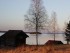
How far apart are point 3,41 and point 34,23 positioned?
8.28 meters

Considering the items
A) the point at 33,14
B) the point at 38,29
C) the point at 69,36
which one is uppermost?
the point at 33,14

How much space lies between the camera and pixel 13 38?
51.5m

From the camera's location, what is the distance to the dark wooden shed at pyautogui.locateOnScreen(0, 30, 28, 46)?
51.3 m

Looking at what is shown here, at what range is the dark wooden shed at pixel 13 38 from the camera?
5131cm

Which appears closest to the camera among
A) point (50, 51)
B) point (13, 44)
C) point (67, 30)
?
point (50, 51)

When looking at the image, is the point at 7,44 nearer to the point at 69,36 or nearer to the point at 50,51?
the point at 69,36

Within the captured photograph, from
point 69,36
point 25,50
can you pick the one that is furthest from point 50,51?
point 69,36

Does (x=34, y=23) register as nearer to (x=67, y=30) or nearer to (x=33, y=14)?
(x=33, y=14)

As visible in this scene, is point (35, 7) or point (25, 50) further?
point (35, 7)

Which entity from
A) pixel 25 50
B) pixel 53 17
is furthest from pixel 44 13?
pixel 25 50

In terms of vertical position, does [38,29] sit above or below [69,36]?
above

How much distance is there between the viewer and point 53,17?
247 ft

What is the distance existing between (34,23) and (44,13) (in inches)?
131

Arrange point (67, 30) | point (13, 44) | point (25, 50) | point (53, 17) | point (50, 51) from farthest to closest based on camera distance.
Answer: point (67, 30) < point (53, 17) < point (13, 44) < point (25, 50) < point (50, 51)
